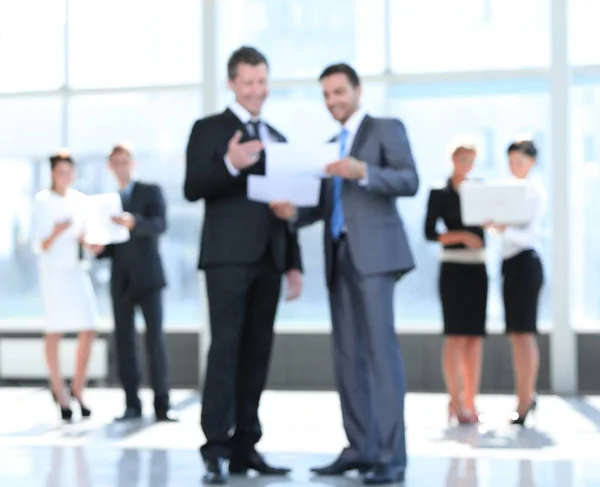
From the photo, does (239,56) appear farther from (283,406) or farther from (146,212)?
(283,406)

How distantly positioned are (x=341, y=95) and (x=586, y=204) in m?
4.16

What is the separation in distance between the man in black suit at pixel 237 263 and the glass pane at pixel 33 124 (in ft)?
16.1

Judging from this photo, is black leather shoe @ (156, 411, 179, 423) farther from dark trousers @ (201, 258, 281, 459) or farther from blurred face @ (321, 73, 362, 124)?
blurred face @ (321, 73, 362, 124)

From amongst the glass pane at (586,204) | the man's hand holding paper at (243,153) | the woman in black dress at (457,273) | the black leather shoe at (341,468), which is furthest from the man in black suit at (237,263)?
the glass pane at (586,204)

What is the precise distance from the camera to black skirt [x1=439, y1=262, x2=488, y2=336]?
636 centimetres

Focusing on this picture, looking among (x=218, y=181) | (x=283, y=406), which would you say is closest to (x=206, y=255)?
(x=218, y=181)

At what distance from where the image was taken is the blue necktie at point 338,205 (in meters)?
4.80

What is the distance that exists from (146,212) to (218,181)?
229 cm

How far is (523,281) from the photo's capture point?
6316mm

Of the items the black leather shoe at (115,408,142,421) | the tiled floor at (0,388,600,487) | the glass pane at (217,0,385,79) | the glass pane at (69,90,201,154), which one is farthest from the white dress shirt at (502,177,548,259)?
the glass pane at (69,90,201,154)

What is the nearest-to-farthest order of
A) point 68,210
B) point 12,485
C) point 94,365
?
point 12,485 → point 68,210 → point 94,365

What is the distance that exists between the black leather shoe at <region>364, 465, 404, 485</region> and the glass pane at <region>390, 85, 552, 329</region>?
13.3 ft

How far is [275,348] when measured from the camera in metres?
8.65

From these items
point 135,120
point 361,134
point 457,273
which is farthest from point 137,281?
point 135,120
